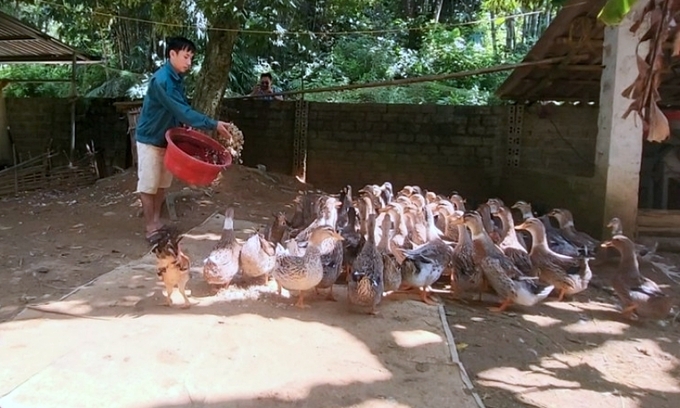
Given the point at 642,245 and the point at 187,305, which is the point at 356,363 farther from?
the point at 642,245

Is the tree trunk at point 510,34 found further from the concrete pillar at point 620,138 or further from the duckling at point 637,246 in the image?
the duckling at point 637,246

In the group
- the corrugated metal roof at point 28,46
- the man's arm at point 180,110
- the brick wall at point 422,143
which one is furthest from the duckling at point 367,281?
the corrugated metal roof at point 28,46

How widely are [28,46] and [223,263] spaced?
8139 mm

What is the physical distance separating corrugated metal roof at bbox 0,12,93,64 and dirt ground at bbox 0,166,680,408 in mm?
3203

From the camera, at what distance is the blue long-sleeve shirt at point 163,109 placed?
17.7 ft

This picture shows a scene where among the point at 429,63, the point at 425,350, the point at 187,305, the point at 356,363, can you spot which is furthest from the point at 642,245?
the point at 429,63

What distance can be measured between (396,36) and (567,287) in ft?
42.7

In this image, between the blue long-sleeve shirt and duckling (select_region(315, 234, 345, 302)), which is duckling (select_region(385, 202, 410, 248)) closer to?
duckling (select_region(315, 234, 345, 302))

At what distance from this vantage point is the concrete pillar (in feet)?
21.5

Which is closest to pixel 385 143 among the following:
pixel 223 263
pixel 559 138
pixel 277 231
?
pixel 559 138

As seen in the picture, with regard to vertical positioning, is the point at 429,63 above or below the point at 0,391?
above

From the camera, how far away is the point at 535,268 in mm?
5113

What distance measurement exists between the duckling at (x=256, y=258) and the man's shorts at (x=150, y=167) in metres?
1.62

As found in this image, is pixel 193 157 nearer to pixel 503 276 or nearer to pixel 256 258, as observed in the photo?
pixel 256 258
